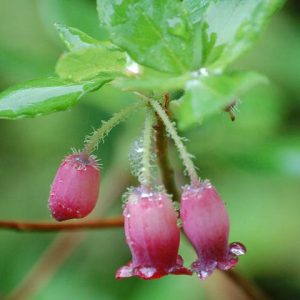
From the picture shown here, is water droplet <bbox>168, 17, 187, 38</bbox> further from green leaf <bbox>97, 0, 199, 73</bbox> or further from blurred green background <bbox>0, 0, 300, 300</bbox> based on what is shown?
blurred green background <bbox>0, 0, 300, 300</bbox>

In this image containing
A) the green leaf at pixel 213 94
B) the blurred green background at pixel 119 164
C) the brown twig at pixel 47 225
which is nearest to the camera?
the green leaf at pixel 213 94

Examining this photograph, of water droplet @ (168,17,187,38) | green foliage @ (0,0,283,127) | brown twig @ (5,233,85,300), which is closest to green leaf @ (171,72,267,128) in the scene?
green foliage @ (0,0,283,127)

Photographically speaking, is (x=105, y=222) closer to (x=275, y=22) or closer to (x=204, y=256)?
(x=204, y=256)

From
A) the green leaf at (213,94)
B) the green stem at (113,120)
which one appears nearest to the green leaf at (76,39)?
the green stem at (113,120)

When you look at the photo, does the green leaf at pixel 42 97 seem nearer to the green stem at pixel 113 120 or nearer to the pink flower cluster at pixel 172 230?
the green stem at pixel 113 120

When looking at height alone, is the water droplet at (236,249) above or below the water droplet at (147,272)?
above

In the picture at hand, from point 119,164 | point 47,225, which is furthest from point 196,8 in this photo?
point 119,164

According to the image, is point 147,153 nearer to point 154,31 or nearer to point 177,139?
point 177,139
